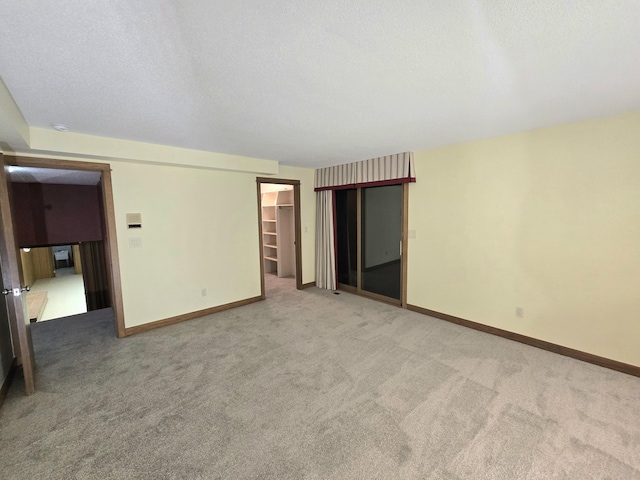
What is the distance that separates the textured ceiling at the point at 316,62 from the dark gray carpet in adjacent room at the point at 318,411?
2.38m

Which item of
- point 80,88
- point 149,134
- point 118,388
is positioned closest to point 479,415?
point 118,388

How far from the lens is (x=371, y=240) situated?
4875 millimetres

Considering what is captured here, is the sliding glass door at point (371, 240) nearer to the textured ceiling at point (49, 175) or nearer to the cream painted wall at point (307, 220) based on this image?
the cream painted wall at point (307, 220)

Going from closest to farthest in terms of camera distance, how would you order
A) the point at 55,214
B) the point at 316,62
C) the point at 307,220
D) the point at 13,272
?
the point at 316,62 < the point at 13,272 < the point at 55,214 < the point at 307,220

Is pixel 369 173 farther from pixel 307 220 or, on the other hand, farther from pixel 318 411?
pixel 318 411

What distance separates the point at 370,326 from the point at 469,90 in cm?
284

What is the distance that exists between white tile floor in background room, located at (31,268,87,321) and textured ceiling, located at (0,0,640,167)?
7.05 meters

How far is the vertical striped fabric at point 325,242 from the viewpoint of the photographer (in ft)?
17.3

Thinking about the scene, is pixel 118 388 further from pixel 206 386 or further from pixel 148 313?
pixel 148 313

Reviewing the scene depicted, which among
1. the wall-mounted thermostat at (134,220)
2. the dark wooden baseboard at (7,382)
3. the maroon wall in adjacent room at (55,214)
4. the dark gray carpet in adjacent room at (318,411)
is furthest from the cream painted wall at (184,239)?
the maroon wall in adjacent room at (55,214)

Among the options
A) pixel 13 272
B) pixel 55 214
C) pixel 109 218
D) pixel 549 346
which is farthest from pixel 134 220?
pixel 549 346

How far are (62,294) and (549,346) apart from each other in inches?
484

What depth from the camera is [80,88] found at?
1.83 metres

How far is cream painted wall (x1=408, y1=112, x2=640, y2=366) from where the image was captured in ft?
8.21
